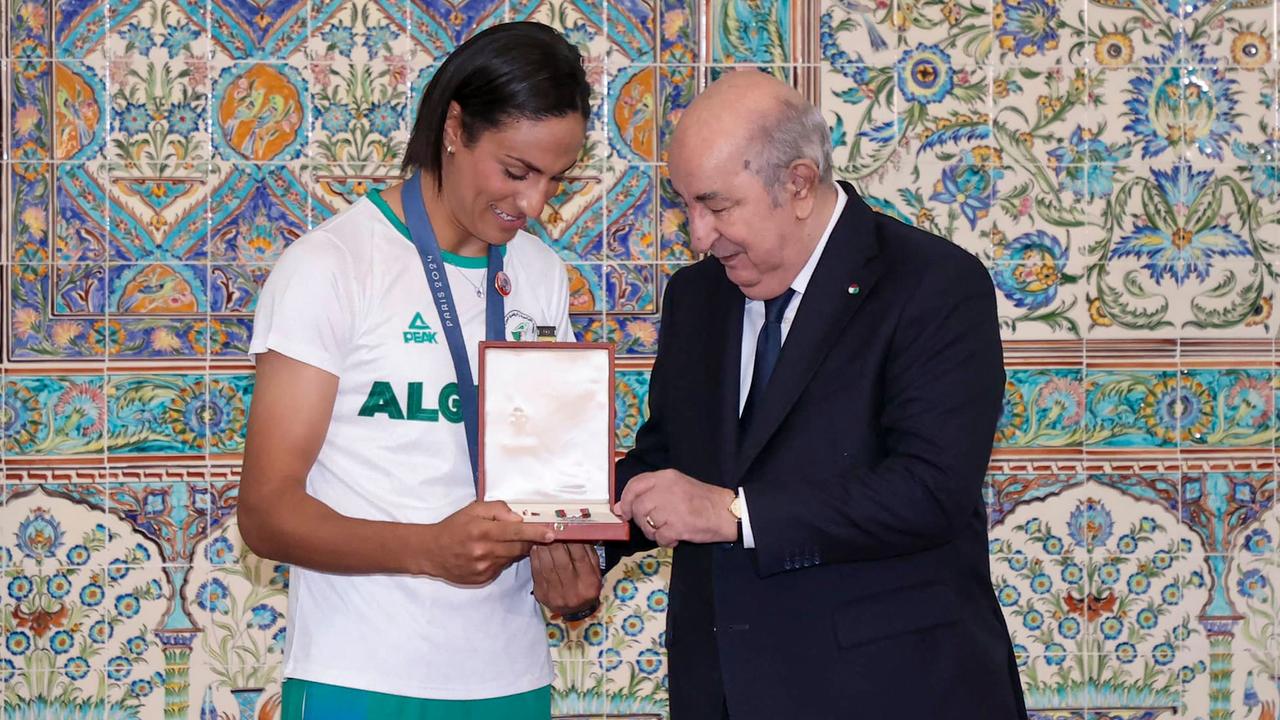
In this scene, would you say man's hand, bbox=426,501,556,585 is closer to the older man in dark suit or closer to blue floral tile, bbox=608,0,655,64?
the older man in dark suit

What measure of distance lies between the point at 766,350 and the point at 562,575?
57cm

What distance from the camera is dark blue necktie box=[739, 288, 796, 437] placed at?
2453 mm

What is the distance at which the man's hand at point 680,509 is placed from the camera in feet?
7.58

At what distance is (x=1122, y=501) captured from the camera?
14.0 ft

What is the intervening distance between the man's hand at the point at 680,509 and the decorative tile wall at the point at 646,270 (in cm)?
181

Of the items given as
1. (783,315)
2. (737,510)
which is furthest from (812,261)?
(737,510)

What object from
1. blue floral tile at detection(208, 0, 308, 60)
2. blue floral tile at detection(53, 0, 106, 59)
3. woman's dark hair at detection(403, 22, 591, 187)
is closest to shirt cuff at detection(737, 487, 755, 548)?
woman's dark hair at detection(403, 22, 591, 187)

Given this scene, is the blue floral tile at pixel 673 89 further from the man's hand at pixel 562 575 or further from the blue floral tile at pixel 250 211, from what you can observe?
the man's hand at pixel 562 575

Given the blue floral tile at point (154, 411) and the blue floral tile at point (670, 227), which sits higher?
the blue floral tile at point (670, 227)

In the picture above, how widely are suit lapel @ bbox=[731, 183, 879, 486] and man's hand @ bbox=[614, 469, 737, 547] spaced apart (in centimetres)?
9

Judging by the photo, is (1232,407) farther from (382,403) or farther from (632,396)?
(382,403)

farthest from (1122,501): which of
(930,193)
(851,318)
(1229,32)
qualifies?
(851,318)

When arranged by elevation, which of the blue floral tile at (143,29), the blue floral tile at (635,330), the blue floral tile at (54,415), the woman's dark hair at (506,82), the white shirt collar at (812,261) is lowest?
the blue floral tile at (54,415)

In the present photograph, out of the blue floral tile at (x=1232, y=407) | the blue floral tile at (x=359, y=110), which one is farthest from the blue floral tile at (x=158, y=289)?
the blue floral tile at (x=1232, y=407)
